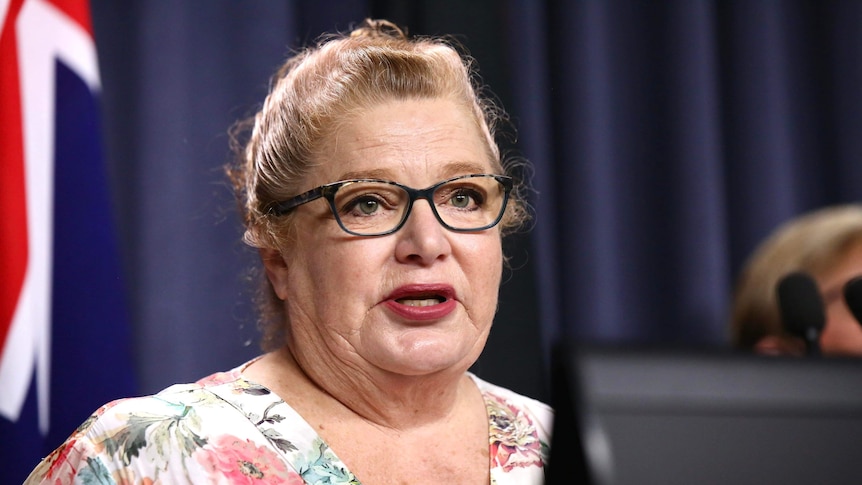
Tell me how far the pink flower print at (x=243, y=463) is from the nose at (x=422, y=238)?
32cm

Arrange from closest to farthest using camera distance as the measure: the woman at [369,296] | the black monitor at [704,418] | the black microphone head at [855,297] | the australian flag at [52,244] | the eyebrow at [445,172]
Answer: the black monitor at [704,418]
the black microphone head at [855,297]
the woman at [369,296]
the eyebrow at [445,172]
the australian flag at [52,244]

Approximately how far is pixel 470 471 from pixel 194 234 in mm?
1160

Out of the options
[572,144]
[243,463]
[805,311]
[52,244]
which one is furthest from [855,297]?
[572,144]

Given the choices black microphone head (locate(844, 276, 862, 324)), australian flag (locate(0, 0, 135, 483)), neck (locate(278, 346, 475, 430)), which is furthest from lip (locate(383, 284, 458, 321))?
australian flag (locate(0, 0, 135, 483))

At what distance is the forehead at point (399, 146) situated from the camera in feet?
4.58

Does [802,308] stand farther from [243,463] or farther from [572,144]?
[572,144]

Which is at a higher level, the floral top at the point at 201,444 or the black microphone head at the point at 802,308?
the black microphone head at the point at 802,308

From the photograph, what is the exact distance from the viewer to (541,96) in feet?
8.84

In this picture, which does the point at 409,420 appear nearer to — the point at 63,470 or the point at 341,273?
the point at 341,273

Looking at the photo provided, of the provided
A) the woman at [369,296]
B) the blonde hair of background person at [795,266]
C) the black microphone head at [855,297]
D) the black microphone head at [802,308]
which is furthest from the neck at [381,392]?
the blonde hair of background person at [795,266]

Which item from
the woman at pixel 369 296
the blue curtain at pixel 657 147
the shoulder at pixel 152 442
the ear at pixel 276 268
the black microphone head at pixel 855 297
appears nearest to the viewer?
the black microphone head at pixel 855 297

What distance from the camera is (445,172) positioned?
1.42 metres

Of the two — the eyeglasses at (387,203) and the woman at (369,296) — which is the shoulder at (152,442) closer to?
the woman at (369,296)

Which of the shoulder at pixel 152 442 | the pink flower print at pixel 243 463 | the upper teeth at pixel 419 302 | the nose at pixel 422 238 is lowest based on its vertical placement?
the pink flower print at pixel 243 463
